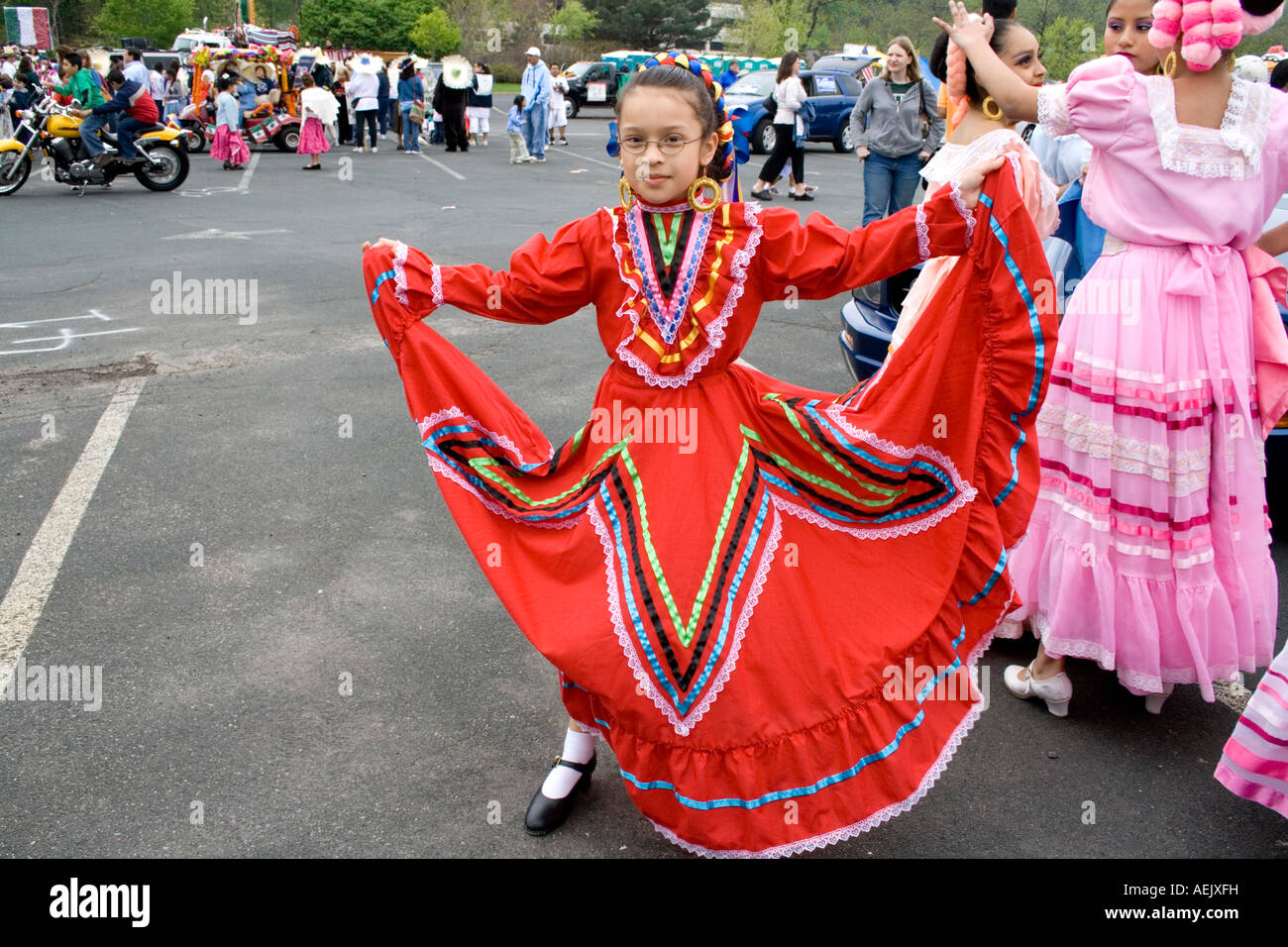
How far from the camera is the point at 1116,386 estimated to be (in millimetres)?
3109

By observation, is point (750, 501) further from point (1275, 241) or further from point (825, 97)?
point (825, 97)

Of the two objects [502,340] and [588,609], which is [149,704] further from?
[502,340]

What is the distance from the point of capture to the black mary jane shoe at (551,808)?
284 centimetres

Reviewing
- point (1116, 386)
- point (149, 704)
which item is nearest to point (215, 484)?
point (149, 704)

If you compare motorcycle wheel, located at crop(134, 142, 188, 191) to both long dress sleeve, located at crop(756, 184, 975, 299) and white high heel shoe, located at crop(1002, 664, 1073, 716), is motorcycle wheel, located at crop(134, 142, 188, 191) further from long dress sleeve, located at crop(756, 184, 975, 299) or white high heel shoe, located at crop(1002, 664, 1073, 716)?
white high heel shoe, located at crop(1002, 664, 1073, 716)

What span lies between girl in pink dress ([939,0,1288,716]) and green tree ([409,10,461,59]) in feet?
153

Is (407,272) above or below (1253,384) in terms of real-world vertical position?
above

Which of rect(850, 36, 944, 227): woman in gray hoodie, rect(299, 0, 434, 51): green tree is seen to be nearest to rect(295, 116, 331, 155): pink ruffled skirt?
rect(850, 36, 944, 227): woman in gray hoodie

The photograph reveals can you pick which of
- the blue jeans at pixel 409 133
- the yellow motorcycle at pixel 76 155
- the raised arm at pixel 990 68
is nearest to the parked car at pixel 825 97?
the blue jeans at pixel 409 133

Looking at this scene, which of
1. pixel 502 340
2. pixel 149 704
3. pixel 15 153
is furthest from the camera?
pixel 15 153

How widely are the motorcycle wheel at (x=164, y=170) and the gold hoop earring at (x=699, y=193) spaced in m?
14.3

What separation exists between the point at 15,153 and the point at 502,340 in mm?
10151

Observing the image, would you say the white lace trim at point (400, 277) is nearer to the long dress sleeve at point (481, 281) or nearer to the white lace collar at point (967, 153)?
the long dress sleeve at point (481, 281)
